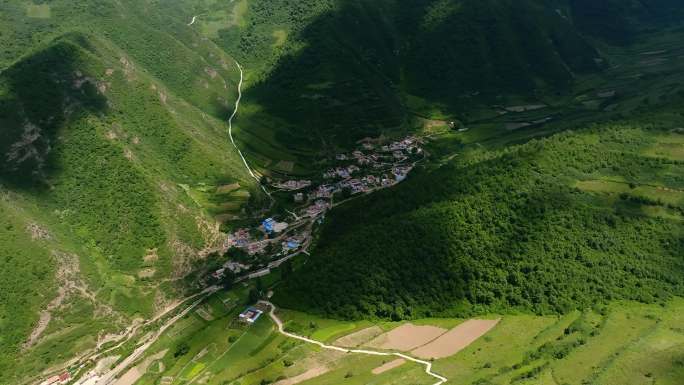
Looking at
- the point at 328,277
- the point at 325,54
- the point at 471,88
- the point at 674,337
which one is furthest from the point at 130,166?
the point at 471,88

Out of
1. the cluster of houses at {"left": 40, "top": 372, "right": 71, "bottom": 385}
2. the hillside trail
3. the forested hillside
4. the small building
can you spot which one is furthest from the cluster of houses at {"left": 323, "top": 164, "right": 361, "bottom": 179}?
the cluster of houses at {"left": 40, "top": 372, "right": 71, "bottom": 385}

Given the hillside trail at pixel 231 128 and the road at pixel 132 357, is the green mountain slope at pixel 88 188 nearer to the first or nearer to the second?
the hillside trail at pixel 231 128

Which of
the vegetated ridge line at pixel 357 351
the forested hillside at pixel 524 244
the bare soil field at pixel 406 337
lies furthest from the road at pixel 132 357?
the bare soil field at pixel 406 337

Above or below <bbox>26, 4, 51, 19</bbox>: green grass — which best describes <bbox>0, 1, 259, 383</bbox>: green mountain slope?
below

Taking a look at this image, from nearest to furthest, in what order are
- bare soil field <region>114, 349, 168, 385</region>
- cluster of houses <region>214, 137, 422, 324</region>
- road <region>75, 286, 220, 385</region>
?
bare soil field <region>114, 349, 168, 385</region>
road <region>75, 286, 220, 385</region>
cluster of houses <region>214, 137, 422, 324</region>

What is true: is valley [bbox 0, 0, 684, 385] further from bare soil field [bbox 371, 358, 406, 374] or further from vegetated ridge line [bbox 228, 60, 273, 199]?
vegetated ridge line [bbox 228, 60, 273, 199]

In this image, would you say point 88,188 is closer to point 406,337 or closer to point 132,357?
point 132,357
